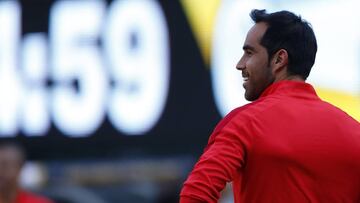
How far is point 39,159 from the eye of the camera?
24.9 feet

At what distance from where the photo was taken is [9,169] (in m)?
6.26

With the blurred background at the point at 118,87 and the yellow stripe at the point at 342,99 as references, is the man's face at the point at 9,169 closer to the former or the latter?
the blurred background at the point at 118,87

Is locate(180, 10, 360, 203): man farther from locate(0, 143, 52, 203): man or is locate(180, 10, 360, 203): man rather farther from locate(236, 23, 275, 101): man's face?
locate(0, 143, 52, 203): man

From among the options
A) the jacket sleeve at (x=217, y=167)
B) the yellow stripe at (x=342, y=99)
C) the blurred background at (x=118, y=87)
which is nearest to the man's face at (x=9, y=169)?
the blurred background at (x=118, y=87)

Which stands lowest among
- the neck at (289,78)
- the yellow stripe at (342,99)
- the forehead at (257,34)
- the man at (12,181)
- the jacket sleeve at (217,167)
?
the man at (12,181)

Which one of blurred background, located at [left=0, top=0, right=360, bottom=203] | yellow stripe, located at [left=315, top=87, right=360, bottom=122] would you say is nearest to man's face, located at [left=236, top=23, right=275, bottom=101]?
yellow stripe, located at [left=315, top=87, right=360, bottom=122]

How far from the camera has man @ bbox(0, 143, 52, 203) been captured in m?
6.12

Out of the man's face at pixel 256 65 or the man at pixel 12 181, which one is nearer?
the man's face at pixel 256 65

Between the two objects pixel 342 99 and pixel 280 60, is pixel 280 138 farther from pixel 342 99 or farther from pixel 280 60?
pixel 342 99

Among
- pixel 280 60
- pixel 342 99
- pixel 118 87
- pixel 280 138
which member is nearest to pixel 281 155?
pixel 280 138

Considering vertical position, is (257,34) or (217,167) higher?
(257,34)

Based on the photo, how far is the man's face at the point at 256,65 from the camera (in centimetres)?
296

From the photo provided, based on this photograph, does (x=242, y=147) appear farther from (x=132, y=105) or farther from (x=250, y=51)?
(x=132, y=105)

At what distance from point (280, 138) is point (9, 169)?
3.68 m
